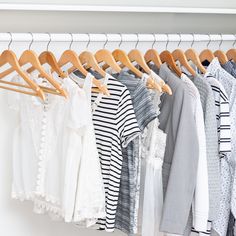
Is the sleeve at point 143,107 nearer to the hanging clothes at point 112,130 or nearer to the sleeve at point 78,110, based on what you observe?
the hanging clothes at point 112,130

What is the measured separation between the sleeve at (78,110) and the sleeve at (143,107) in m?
0.18

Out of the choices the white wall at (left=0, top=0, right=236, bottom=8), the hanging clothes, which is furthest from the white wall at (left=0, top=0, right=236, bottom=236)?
the hanging clothes

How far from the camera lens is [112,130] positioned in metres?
1.85

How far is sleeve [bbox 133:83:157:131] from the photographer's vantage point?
6.08 ft

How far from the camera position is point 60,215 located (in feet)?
6.17

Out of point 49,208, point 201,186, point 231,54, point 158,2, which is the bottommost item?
point 49,208

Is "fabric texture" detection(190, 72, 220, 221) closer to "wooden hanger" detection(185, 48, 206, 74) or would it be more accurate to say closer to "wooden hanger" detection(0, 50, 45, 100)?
"wooden hanger" detection(185, 48, 206, 74)

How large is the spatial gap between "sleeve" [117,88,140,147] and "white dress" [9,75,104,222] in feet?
0.36

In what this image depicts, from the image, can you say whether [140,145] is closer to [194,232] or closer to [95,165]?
[95,165]

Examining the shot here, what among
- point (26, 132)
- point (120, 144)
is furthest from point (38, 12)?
point (120, 144)

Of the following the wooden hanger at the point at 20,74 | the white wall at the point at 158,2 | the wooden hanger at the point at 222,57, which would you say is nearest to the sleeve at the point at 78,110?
the wooden hanger at the point at 20,74

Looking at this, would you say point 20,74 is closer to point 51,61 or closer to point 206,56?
point 51,61

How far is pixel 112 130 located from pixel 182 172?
0.94ft

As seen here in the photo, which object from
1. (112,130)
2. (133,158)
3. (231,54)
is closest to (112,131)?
(112,130)
